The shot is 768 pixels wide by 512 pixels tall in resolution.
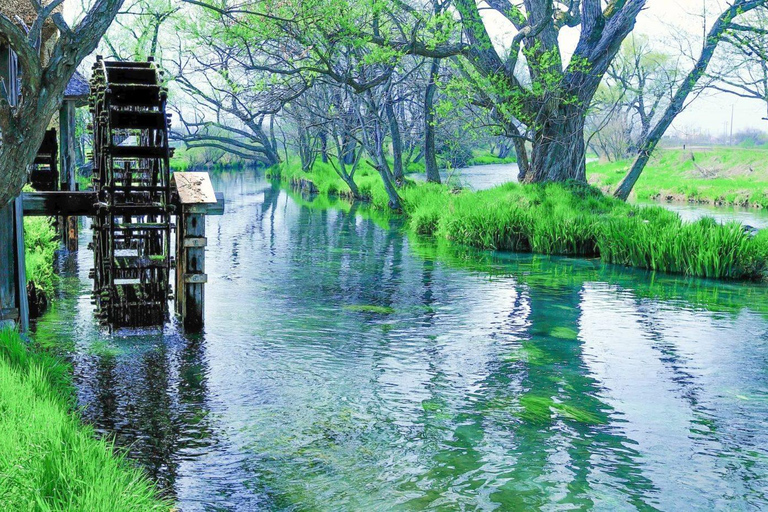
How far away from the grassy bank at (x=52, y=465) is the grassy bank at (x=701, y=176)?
95.7 ft

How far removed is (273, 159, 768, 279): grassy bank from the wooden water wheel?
933 centimetres

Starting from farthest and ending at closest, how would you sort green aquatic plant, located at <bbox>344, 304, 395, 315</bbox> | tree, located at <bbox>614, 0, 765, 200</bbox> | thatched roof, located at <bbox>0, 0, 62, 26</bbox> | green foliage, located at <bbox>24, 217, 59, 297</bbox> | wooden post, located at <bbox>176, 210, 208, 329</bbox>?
tree, located at <bbox>614, 0, 765, 200</bbox> < green aquatic plant, located at <bbox>344, 304, 395, 315</bbox> < green foliage, located at <bbox>24, 217, 59, 297</bbox> < thatched roof, located at <bbox>0, 0, 62, 26</bbox> < wooden post, located at <bbox>176, 210, 208, 329</bbox>

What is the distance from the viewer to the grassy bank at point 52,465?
4555 mm

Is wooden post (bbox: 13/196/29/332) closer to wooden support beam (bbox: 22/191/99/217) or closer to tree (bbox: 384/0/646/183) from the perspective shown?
wooden support beam (bbox: 22/191/99/217)

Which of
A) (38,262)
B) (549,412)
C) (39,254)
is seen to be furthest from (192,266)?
(549,412)

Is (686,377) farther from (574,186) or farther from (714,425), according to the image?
(574,186)

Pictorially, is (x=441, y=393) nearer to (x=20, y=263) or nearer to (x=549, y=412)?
(x=549, y=412)

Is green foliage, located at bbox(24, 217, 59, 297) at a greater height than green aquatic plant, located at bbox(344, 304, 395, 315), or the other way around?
green foliage, located at bbox(24, 217, 59, 297)

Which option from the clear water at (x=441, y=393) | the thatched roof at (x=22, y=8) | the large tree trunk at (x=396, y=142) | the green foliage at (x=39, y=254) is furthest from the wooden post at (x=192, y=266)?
the large tree trunk at (x=396, y=142)

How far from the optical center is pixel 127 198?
1121 centimetres

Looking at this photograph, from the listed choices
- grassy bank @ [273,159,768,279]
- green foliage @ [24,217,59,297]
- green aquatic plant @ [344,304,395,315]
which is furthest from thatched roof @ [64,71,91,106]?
grassy bank @ [273,159,768,279]

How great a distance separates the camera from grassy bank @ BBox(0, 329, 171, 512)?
4.55 metres

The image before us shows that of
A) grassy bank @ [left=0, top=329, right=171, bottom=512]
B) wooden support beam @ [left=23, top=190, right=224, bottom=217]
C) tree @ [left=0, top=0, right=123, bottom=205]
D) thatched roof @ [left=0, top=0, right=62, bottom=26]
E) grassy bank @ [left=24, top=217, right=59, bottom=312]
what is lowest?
grassy bank @ [left=0, top=329, right=171, bottom=512]

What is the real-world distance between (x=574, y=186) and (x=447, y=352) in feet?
39.3
